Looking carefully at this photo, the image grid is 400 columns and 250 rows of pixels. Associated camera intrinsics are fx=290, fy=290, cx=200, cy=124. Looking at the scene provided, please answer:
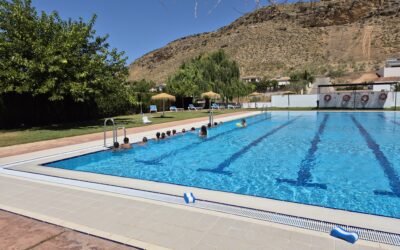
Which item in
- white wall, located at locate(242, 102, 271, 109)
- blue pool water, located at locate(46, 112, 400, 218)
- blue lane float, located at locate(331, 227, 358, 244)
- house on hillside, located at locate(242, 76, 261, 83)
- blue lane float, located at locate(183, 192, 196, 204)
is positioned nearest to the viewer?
blue lane float, located at locate(331, 227, 358, 244)

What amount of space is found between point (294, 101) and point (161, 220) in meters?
33.2

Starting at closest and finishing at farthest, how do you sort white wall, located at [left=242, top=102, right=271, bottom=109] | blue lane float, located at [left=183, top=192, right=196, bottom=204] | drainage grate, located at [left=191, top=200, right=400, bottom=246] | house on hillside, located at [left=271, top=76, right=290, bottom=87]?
drainage grate, located at [left=191, top=200, right=400, bottom=246]
blue lane float, located at [left=183, top=192, right=196, bottom=204]
white wall, located at [left=242, top=102, right=271, bottom=109]
house on hillside, located at [left=271, top=76, right=290, bottom=87]

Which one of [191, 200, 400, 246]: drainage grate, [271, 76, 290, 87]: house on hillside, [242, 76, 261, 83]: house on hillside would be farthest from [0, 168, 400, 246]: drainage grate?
[242, 76, 261, 83]: house on hillside

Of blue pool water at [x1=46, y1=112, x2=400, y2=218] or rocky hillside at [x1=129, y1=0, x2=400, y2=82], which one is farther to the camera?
rocky hillside at [x1=129, y1=0, x2=400, y2=82]

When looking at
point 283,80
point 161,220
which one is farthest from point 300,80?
point 161,220

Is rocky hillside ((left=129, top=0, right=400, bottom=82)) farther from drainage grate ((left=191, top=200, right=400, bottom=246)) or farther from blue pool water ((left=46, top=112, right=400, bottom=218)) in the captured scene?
drainage grate ((left=191, top=200, right=400, bottom=246))

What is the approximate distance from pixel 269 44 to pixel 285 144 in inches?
2476

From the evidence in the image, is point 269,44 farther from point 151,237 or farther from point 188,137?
point 151,237

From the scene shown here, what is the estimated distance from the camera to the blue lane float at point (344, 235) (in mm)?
2980

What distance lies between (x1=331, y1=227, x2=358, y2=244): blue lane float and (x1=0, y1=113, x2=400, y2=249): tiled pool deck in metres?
0.07

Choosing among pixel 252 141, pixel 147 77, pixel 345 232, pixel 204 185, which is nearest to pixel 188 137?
pixel 252 141

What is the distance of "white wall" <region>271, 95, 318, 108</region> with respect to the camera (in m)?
33.3

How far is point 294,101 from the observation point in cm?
3444

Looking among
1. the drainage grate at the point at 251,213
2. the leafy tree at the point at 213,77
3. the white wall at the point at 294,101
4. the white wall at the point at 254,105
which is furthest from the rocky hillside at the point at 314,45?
the drainage grate at the point at 251,213
